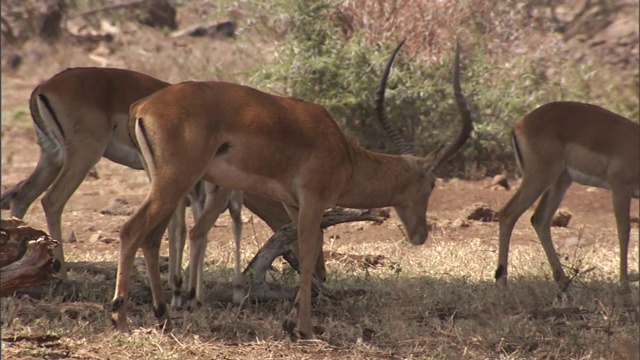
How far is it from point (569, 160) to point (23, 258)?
4232mm

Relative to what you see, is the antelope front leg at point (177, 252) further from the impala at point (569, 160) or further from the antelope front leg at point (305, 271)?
the impala at point (569, 160)

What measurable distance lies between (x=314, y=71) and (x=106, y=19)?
11.4 metres

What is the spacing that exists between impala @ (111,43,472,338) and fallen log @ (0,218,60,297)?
0.43 meters

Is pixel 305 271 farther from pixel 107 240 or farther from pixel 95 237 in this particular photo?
pixel 95 237

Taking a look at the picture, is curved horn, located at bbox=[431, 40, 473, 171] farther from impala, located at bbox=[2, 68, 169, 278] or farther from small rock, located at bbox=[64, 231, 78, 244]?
small rock, located at bbox=[64, 231, 78, 244]

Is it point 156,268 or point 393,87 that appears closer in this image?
point 156,268

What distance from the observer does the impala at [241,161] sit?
5.04 metres

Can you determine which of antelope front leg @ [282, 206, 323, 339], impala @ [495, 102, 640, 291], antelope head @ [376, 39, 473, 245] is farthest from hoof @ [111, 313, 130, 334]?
impala @ [495, 102, 640, 291]

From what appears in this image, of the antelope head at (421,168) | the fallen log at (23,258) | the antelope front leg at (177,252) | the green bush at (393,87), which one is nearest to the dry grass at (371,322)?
the antelope front leg at (177,252)

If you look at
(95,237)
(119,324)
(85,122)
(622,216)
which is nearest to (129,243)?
(119,324)

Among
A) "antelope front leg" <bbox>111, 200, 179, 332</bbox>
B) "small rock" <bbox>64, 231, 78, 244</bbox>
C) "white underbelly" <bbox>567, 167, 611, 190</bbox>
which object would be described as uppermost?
"antelope front leg" <bbox>111, 200, 179, 332</bbox>

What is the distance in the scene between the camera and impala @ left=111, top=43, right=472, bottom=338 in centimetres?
504

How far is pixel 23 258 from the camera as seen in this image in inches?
189

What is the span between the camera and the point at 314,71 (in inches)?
454
